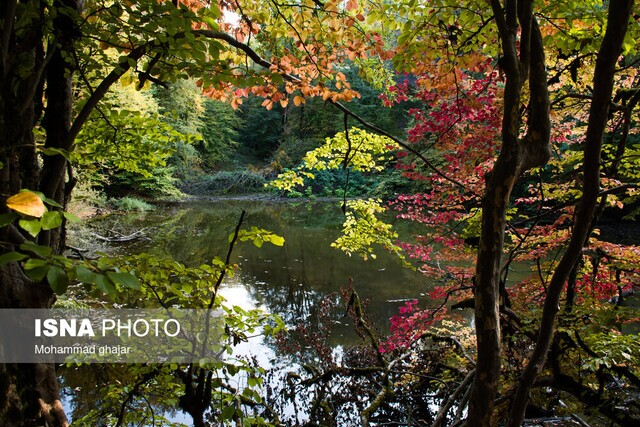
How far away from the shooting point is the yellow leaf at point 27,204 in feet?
2.44

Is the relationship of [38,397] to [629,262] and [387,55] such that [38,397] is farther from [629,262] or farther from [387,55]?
[629,262]

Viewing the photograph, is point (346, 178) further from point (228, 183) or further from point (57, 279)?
point (228, 183)

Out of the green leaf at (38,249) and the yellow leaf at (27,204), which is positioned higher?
the yellow leaf at (27,204)

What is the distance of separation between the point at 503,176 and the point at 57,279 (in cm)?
152

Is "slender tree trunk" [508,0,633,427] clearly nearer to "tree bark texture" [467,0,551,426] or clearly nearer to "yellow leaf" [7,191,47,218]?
"tree bark texture" [467,0,551,426]

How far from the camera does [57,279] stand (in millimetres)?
696

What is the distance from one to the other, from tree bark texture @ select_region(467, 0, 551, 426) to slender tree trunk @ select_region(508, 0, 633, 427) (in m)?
0.20

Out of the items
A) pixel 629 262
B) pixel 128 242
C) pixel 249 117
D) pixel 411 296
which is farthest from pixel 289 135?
pixel 629 262

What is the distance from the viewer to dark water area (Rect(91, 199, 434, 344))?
747 cm

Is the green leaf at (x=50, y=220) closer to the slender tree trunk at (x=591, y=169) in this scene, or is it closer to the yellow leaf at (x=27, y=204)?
the yellow leaf at (x=27, y=204)

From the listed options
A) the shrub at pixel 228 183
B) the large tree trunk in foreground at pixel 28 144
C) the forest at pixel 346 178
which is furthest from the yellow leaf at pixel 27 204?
the shrub at pixel 228 183

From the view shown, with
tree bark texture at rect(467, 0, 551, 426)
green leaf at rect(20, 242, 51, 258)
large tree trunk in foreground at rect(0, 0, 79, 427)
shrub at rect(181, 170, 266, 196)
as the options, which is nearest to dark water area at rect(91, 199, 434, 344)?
large tree trunk in foreground at rect(0, 0, 79, 427)

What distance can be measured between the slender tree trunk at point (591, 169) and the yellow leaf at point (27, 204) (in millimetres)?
1711

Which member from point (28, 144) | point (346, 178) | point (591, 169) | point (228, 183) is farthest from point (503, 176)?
point (228, 183)
